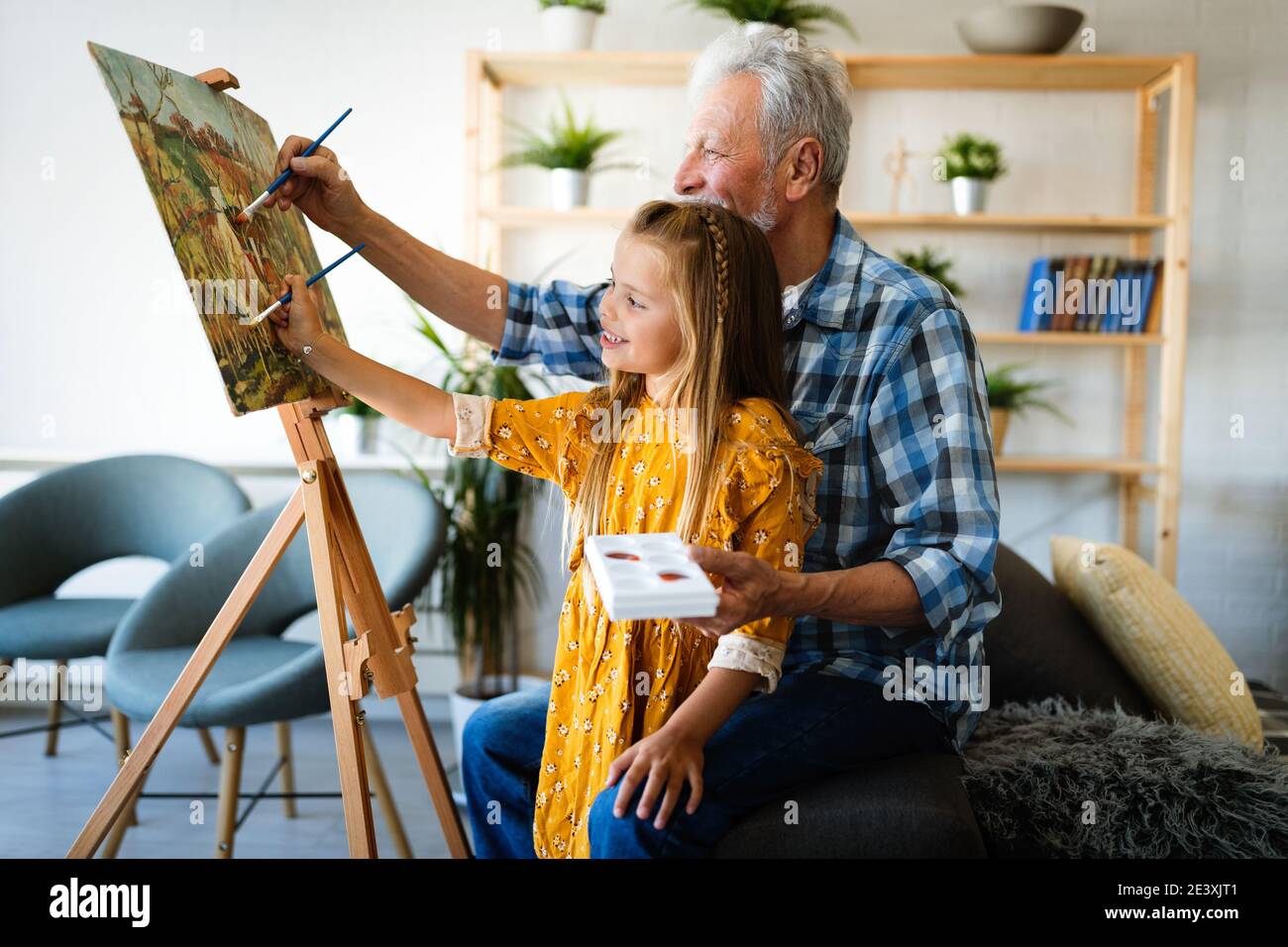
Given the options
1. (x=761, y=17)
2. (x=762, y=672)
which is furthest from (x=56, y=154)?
(x=762, y=672)

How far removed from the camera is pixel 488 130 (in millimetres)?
3379

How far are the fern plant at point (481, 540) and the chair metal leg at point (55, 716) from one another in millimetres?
1026

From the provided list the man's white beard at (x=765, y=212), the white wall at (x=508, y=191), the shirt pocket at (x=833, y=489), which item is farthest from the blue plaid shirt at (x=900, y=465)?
the white wall at (x=508, y=191)

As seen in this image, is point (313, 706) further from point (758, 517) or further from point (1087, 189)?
point (1087, 189)

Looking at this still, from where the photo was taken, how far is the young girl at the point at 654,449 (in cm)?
128

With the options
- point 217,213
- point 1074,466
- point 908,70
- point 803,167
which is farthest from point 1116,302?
point 217,213

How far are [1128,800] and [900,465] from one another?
58 cm

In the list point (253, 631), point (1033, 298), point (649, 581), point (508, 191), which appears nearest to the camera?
point (649, 581)

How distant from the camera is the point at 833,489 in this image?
4.83 feet

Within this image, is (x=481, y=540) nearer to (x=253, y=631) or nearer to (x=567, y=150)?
(x=253, y=631)

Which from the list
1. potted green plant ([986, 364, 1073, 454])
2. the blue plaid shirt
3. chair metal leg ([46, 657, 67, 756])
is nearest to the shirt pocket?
the blue plaid shirt

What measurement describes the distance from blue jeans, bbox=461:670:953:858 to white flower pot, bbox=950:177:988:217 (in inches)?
83.4

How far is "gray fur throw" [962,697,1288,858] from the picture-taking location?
1.45m

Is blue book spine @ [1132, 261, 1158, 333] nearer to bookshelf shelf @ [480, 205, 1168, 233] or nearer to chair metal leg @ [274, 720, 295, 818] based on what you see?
bookshelf shelf @ [480, 205, 1168, 233]
